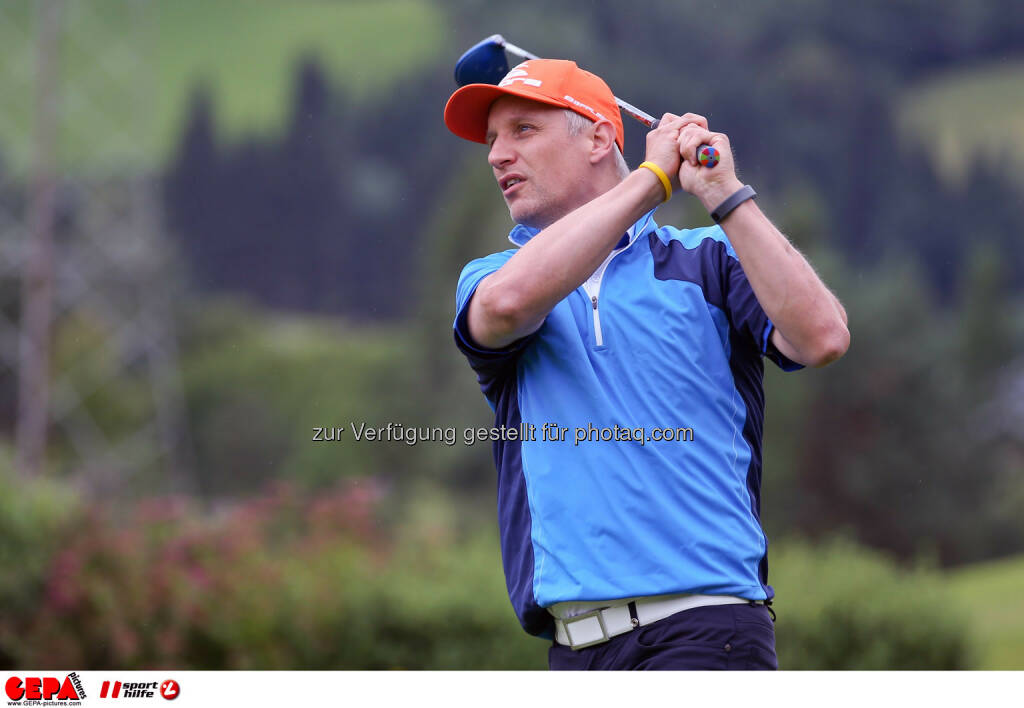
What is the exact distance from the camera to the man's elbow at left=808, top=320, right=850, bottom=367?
2.14 metres

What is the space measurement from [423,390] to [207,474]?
3290mm

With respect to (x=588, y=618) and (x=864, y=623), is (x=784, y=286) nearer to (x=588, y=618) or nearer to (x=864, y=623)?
(x=588, y=618)

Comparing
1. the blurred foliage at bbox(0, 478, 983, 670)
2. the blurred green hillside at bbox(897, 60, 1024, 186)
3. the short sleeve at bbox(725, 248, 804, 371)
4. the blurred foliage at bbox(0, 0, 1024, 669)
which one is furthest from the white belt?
the blurred green hillside at bbox(897, 60, 1024, 186)

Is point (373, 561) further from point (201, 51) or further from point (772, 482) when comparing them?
point (201, 51)

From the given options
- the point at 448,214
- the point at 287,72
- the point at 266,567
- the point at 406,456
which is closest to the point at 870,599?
the point at 266,567

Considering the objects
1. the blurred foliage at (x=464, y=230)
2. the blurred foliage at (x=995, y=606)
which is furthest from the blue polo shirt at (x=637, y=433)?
the blurred foliage at (x=464, y=230)

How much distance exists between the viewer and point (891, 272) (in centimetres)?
1405

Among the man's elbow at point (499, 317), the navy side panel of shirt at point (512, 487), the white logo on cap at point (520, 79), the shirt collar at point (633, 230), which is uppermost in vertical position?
the white logo on cap at point (520, 79)

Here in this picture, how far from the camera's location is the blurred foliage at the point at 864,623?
6668 mm

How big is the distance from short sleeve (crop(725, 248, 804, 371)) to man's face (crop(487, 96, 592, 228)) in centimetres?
41
